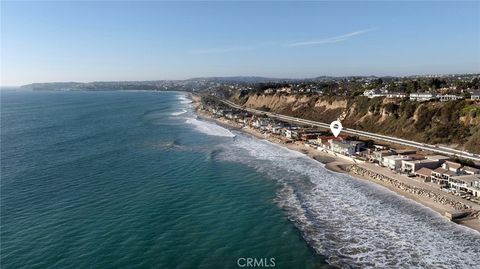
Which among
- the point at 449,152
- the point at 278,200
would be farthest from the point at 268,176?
the point at 449,152

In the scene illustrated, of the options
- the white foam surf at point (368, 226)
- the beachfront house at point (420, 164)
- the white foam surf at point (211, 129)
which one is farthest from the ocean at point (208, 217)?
the white foam surf at point (211, 129)

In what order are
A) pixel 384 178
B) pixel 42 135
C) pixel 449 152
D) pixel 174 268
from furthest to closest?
pixel 42 135, pixel 449 152, pixel 384 178, pixel 174 268

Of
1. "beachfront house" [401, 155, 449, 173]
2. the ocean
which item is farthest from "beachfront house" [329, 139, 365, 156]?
"beachfront house" [401, 155, 449, 173]

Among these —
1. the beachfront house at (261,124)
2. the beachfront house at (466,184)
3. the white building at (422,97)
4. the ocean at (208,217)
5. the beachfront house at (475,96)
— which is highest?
the beachfront house at (475,96)

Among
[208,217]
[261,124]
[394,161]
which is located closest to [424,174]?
[394,161]

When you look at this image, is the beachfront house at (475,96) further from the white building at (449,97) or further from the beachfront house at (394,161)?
the beachfront house at (394,161)

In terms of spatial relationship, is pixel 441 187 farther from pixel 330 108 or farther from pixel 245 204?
pixel 330 108

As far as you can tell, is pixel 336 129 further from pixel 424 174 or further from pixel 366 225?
pixel 366 225
